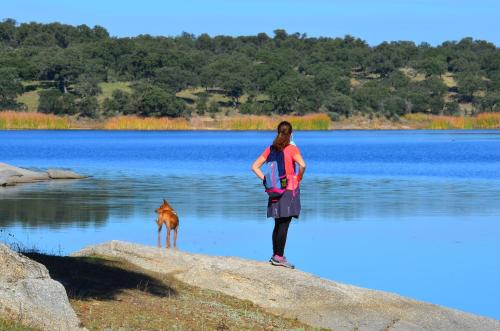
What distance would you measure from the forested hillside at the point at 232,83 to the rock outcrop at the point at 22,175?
7965 cm

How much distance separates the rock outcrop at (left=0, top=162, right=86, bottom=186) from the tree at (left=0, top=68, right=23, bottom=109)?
84.3m

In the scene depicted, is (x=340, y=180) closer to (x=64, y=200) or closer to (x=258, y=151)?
(x=64, y=200)

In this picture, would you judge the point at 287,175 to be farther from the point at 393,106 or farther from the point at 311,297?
the point at 393,106

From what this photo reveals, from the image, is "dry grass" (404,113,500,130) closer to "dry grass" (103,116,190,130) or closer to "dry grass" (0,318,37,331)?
"dry grass" (103,116,190,130)

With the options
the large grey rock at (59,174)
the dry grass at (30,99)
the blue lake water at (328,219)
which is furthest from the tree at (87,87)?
the large grey rock at (59,174)

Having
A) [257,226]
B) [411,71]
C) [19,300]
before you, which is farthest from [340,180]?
[411,71]

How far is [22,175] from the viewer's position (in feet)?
133

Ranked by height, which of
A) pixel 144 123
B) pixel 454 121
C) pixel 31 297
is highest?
pixel 31 297

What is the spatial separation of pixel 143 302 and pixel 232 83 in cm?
12402

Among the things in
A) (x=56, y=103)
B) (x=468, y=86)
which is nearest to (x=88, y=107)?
(x=56, y=103)

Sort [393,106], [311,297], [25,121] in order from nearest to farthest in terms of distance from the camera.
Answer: [311,297] → [25,121] → [393,106]

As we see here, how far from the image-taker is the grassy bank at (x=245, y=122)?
117688 mm

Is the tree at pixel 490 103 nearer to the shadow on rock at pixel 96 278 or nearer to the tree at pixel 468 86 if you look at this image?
the tree at pixel 468 86

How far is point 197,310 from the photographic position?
43.2ft
